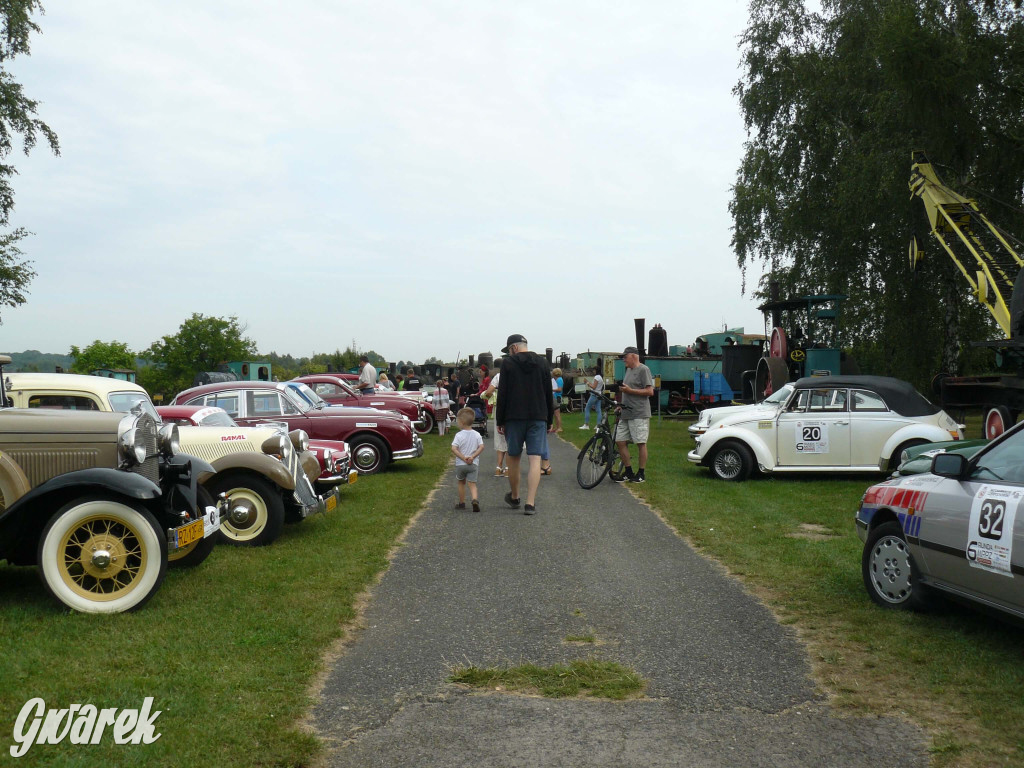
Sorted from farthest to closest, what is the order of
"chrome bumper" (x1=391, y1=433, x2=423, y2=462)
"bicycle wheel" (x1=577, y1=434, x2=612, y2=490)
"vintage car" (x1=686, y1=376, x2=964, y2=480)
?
"chrome bumper" (x1=391, y1=433, x2=423, y2=462) → "vintage car" (x1=686, y1=376, x2=964, y2=480) → "bicycle wheel" (x1=577, y1=434, x2=612, y2=490)

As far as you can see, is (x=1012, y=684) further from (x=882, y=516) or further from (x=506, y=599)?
(x=506, y=599)

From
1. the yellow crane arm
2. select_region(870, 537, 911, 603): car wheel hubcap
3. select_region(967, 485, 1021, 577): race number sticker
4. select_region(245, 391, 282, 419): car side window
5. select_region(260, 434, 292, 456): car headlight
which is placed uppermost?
the yellow crane arm

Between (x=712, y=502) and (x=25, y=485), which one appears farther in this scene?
(x=712, y=502)

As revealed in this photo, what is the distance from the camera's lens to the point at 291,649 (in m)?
5.01

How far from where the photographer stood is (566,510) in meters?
10.4

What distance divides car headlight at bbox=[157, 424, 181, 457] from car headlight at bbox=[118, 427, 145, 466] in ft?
1.41

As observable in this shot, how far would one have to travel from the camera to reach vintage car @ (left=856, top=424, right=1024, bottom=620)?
473 centimetres

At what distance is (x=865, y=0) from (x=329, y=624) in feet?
77.4

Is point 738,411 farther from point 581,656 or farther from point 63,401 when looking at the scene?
point 581,656

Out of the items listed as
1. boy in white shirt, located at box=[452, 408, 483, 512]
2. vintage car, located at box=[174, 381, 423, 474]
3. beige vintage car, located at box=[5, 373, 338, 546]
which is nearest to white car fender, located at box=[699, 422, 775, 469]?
boy in white shirt, located at box=[452, 408, 483, 512]

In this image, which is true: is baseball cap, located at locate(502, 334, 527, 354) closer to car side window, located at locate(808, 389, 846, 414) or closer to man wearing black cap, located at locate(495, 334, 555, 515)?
man wearing black cap, located at locate(495, 334, 555, 515)

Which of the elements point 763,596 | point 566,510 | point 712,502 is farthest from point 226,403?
point 763,596

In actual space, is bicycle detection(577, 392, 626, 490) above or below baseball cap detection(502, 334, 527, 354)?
below

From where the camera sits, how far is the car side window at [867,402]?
1297 cm
